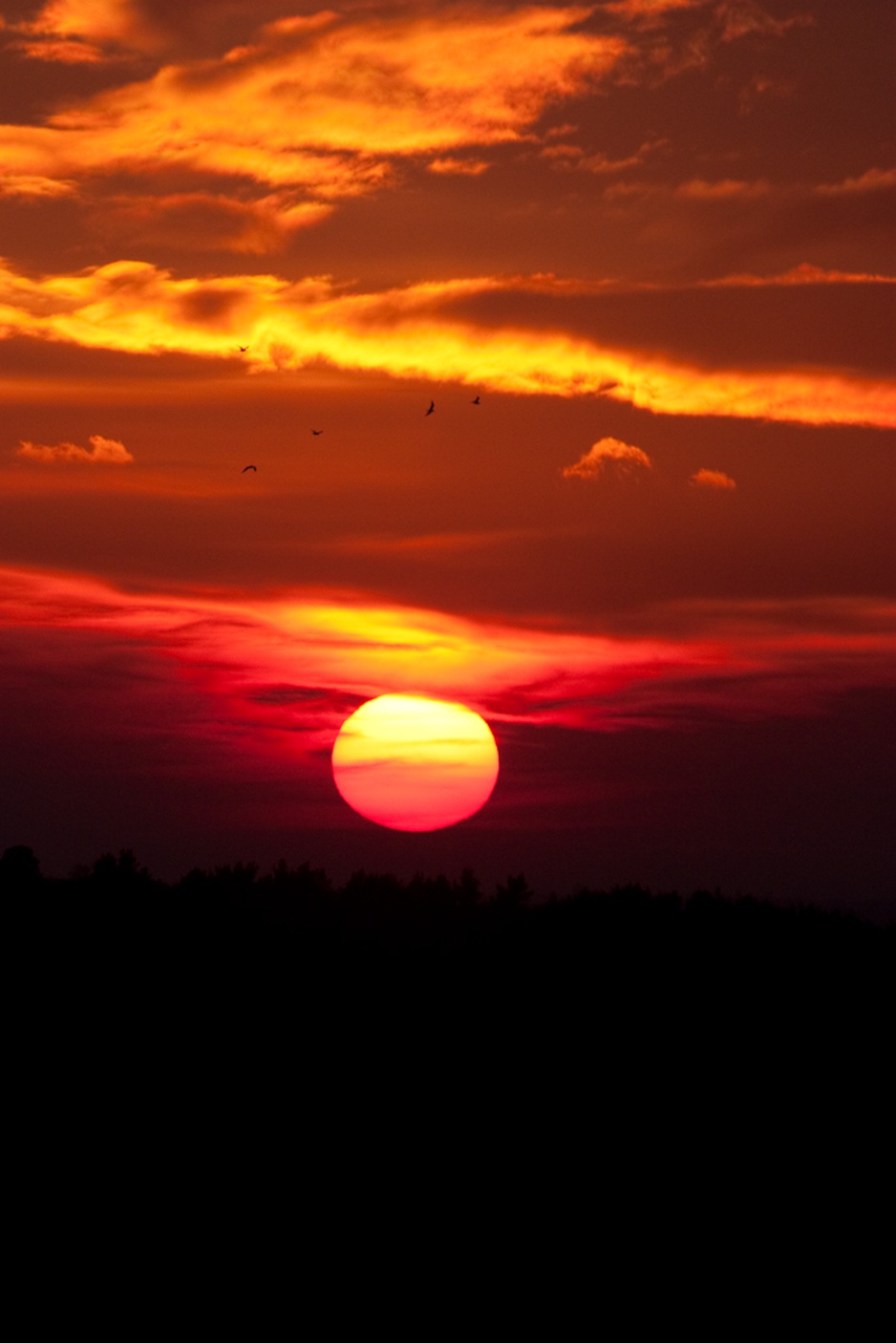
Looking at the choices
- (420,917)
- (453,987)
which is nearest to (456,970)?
(453,987)

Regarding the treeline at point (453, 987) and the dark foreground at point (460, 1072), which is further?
the treeline at point (453, 987)

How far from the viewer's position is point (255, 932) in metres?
77.5

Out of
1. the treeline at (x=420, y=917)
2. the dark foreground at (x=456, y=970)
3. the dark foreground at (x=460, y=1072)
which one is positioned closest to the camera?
the dark foreground at (x=460, y=1072)

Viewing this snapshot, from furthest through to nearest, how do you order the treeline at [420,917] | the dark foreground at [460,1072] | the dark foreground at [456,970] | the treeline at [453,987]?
the treeline at [420,917] < the dark foreground at [456,970] < the treeline at [453,987] < the dark foreground at [460,1072]

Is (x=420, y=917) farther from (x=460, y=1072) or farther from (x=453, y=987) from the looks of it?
(x=460, y=1072)

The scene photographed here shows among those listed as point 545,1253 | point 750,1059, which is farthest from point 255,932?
point 545,1253

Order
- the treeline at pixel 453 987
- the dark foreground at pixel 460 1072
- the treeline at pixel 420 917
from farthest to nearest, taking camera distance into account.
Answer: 1. the treeline at pixel 420 917
2. the treeline at pixel 453 987
3. the dark foreground at pixel 460 1072

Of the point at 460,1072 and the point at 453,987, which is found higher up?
the point at 453,987

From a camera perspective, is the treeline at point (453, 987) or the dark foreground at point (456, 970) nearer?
the treeline at point (453, 987)

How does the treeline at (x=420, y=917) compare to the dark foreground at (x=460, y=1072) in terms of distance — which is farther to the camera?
the treeline at (x=420, y=917)

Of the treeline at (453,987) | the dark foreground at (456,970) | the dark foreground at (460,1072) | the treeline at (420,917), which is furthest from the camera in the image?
the treeline at (420,917)

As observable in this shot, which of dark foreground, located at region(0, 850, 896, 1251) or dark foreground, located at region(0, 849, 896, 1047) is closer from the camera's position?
dark foreground, located at region(0, 850, 896, 1251)

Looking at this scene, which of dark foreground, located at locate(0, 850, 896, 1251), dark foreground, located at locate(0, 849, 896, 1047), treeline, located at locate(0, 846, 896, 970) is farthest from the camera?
treeline, located at locate(0, 846, 896, 970)

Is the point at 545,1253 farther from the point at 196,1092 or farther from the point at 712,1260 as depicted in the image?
the point at 196,1092
